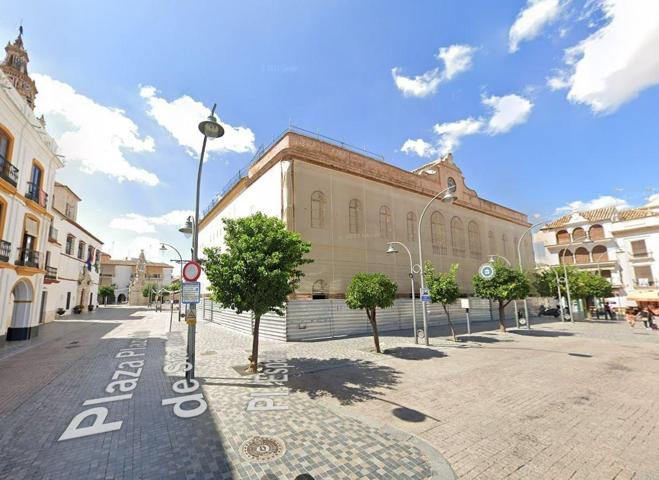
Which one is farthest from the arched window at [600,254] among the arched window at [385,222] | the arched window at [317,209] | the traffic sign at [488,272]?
the arched window at [317,209]

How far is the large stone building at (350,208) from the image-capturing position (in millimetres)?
20078

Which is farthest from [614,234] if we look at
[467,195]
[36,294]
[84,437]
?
[36,294]

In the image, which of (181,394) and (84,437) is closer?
(84,437)

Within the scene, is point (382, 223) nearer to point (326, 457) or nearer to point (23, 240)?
point (326, 457)

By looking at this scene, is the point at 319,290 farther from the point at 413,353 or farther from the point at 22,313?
the point at 22,313

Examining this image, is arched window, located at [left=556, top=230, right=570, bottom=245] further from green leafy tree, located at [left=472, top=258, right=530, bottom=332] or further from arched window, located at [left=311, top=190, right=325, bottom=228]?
arched window, located at [left=311, top=190, right=325, bottom=228]

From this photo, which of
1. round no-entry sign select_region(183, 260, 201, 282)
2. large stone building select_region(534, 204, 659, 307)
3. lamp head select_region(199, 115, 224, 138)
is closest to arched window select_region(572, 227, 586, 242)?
large stone building select_region(534, 204, 659, 307)

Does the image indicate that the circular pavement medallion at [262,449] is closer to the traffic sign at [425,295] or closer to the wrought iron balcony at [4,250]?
the traffic sign at [425,295]

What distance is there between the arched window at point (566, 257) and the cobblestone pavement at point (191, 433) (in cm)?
4428

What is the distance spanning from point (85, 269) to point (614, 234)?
68353mm

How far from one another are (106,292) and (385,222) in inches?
2852

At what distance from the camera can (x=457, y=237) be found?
3152cm

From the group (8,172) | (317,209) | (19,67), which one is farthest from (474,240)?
(19,67)

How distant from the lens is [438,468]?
4438mm
